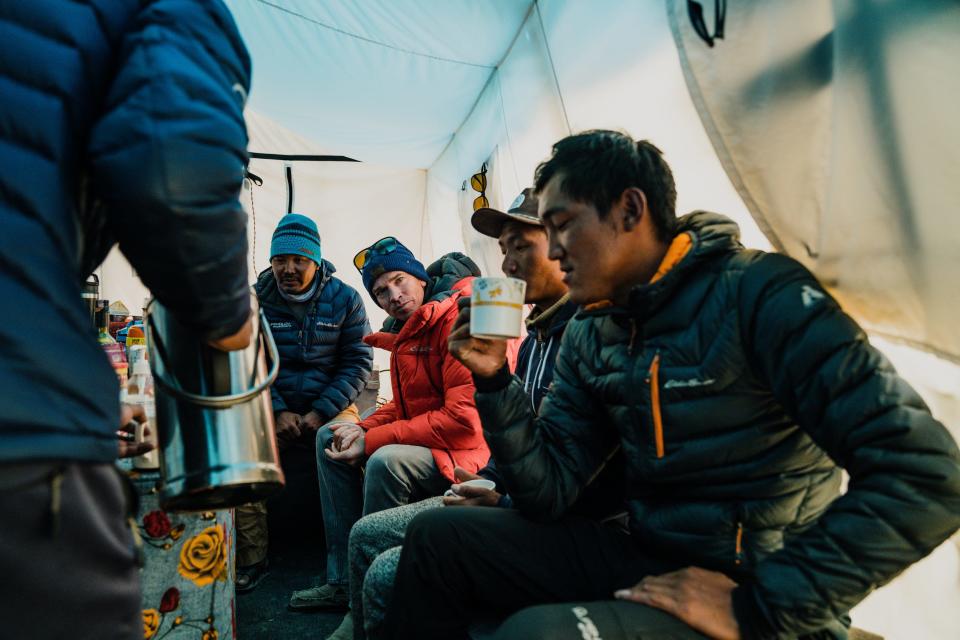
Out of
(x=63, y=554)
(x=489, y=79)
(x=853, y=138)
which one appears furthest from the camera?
(x=489, y=79)

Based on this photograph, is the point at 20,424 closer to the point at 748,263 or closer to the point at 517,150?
the point at 748,263

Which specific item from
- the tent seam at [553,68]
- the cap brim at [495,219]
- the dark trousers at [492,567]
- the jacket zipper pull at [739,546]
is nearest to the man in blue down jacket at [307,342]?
the cap brim at [495,219]

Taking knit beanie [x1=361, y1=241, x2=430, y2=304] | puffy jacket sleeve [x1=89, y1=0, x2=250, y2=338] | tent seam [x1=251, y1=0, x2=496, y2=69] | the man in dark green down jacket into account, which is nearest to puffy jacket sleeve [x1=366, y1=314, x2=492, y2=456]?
knit beanie [x1=361, y1=241, x2=430, y2=304]

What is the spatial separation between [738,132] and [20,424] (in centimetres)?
155

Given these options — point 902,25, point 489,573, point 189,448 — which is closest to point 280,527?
point 489,573

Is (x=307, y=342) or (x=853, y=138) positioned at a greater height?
(x=853, y=138)

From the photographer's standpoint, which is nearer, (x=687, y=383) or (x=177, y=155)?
(x=177, y=155)

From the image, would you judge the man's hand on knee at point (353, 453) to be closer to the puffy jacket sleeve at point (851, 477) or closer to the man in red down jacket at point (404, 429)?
the man in red down jacket at point (404, 429)

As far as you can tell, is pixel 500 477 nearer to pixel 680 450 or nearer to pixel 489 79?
pixel 680 450

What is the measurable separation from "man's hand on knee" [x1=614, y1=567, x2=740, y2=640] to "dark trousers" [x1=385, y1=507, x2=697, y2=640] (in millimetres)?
179

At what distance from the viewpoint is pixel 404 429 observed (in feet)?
8.27

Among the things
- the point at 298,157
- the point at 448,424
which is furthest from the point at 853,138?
the point at 298,157

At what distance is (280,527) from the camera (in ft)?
11.2

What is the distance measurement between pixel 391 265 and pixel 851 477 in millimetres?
2394
